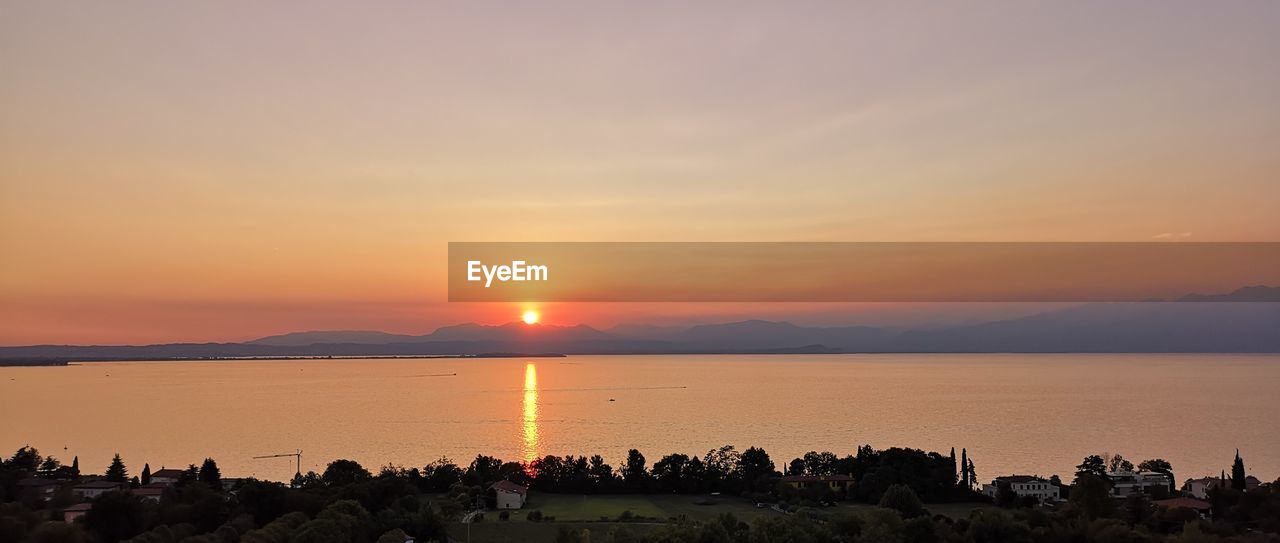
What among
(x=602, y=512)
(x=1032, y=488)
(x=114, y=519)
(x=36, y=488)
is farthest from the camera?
(x=1032, y=488)

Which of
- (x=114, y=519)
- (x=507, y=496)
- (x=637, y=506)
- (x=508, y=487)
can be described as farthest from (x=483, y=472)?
(x=114, y=519)

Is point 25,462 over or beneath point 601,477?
over

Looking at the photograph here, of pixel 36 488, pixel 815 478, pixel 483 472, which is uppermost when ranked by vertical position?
pixel 36 488

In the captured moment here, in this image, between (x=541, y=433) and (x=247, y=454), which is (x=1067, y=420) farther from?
(x=247, y=454)

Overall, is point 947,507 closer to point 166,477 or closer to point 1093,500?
point 1093,500

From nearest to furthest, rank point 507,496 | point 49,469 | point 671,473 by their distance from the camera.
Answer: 1. point 507,496
2. point 671,473
3. point 49,469

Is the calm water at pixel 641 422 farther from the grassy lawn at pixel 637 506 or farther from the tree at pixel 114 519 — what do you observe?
the tree at pixel 114 519

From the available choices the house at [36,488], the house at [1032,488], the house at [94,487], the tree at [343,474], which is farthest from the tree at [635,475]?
the house at [36,488]

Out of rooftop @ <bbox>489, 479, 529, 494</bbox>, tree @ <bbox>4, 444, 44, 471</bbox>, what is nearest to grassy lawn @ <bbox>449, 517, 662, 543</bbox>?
rooftop @ <bbox>489, 479, 529, 494</bbox>
